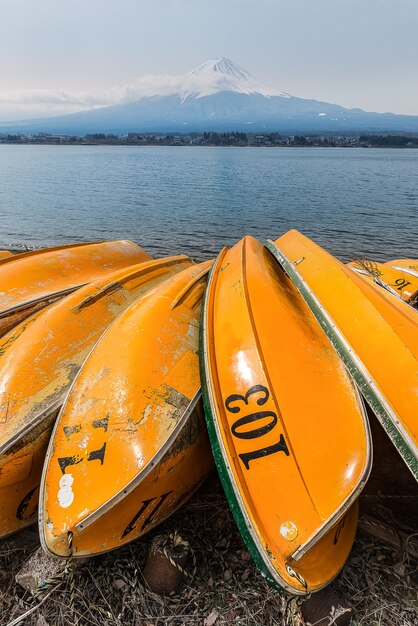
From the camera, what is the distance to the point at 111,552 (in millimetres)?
2848

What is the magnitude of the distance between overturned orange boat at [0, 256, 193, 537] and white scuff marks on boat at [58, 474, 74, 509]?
47 centimetres

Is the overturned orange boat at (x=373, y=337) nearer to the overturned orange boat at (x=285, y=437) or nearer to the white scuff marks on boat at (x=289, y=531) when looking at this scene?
the overturned orange boat at (x=285, y=437)

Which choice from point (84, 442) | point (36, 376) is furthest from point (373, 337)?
point (36, 376)

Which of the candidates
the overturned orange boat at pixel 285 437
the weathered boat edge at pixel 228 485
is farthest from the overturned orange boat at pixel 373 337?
the weathered boat edge at pixel 228 485

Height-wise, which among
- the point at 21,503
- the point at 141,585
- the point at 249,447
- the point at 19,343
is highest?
the point at 19,343

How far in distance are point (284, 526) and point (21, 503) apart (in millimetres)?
1950

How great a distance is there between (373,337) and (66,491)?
255 cm

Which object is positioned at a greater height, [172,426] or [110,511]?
[172,426]

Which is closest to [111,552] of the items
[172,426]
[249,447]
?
[172,426]

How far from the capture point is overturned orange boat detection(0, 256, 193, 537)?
2.83 meters

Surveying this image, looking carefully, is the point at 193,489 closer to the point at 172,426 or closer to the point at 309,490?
the point at 172,426

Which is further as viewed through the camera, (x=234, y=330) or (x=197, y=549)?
(x=234, y=330)

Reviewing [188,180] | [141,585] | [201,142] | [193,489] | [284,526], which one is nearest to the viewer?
[284,526]

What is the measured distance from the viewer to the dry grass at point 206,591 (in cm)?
250
